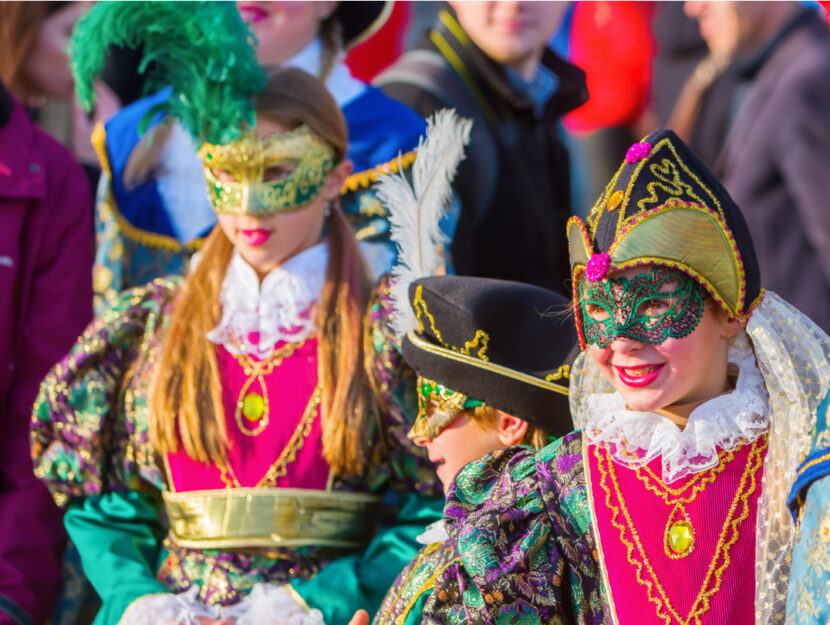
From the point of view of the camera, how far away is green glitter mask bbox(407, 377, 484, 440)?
2787 mm

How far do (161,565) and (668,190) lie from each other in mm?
1840

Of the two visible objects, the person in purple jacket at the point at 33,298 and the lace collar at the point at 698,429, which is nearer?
the lace collar at the point at 698,429

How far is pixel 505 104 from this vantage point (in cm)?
437

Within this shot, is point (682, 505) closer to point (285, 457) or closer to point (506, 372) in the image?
point (506, 372)

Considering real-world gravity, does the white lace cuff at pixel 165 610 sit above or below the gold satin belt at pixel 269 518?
below

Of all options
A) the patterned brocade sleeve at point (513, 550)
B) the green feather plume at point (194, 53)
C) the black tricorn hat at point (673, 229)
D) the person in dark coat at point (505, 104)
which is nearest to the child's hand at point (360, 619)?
the patterned brocade sleeve at point (513, 550)

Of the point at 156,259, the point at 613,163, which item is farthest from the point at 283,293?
the point at 613,163

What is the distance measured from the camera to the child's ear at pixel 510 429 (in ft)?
9.14

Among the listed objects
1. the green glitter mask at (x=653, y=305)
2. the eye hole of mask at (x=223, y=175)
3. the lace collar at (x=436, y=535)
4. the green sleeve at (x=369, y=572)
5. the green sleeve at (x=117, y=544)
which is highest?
the green glitter mask at (x=653, y=305)

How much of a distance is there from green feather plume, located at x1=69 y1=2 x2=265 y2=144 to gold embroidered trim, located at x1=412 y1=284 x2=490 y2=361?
736mm

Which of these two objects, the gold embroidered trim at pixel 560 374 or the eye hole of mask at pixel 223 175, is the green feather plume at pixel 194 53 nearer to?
the eye hole of mask at pixel 223 175

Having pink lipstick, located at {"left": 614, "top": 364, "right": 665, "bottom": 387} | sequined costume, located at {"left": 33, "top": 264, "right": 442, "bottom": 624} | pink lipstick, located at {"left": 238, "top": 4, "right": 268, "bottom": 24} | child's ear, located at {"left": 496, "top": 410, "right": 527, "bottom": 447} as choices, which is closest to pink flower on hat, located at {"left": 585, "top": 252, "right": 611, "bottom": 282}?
pink lipstick, located at {"left": 614, "top": 364, "right": 665, "bottom": 387}

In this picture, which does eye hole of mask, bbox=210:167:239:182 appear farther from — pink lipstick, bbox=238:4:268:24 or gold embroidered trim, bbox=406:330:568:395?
pink lipstick, bbox=238:4:268:24

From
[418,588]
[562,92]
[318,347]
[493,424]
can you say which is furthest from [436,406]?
[562,92]
